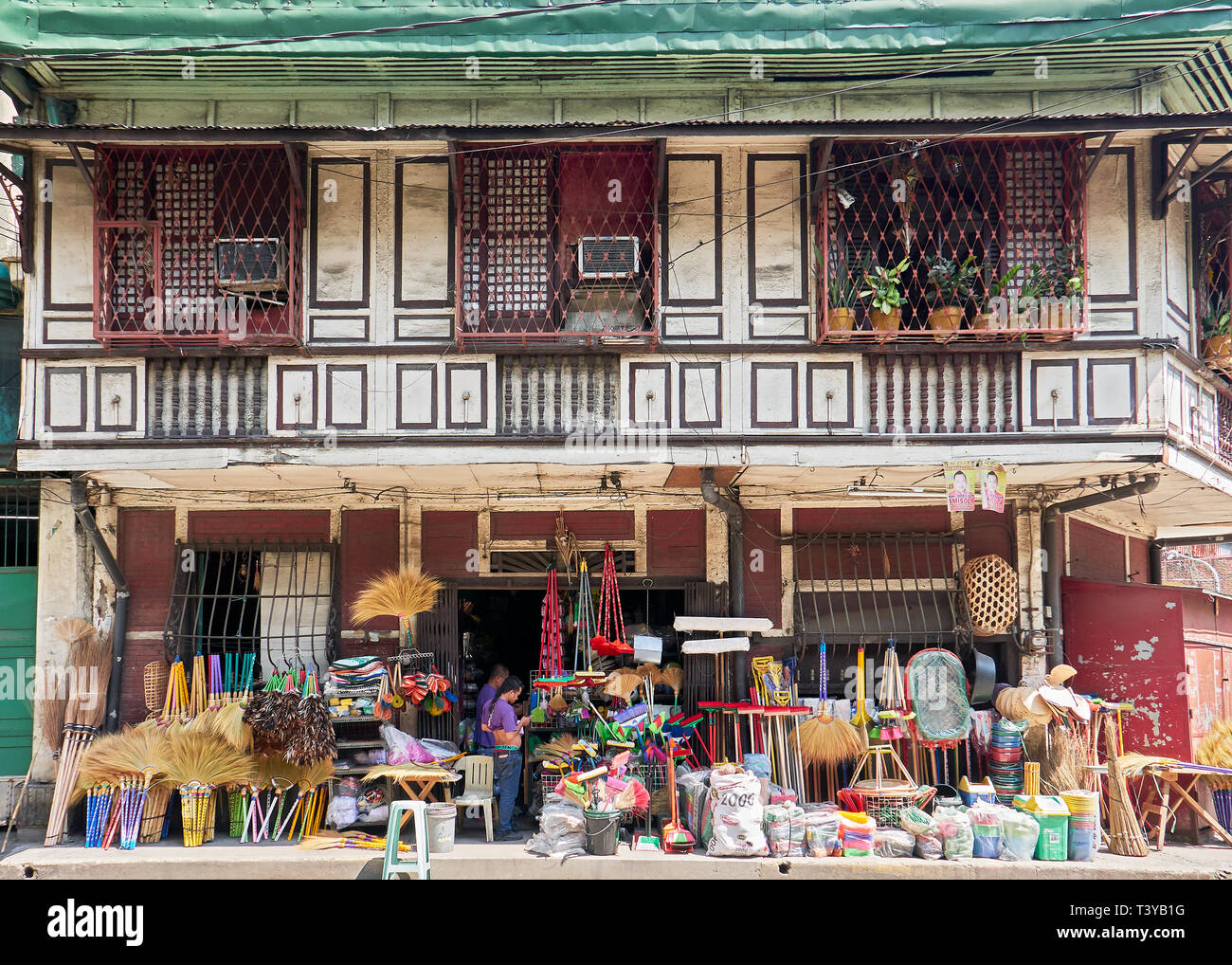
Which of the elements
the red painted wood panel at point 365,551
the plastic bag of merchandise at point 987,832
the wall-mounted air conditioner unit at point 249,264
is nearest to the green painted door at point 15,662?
the red painted wood panel at point 365,551

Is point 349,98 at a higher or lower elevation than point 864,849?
higher

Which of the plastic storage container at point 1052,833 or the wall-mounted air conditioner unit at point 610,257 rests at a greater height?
the wall-mounted air conditioner unit at point 610,257

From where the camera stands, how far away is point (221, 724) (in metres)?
10.4

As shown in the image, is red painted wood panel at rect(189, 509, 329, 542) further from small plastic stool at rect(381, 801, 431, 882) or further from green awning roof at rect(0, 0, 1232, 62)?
green awning roof at rect(0, 0, 1232, 62)

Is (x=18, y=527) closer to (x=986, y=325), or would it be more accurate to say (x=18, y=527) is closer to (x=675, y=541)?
(x=675, y=541)

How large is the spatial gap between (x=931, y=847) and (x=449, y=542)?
20.1 ft

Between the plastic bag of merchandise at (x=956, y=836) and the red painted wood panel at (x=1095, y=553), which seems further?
the red painted wood panel at (x=1095, y=553)

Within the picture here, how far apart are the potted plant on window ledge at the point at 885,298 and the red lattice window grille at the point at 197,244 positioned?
592 centimetres

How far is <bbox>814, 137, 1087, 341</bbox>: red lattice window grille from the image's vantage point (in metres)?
10.2

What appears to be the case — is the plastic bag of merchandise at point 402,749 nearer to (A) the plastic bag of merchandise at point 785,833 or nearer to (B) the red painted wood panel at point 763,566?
(A) the plastic bag of merchandise at point 785,833

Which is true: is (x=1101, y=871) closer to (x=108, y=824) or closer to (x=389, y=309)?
(x=389, y=309)

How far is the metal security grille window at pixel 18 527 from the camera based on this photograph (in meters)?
11.7

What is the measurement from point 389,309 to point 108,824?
237 inches
